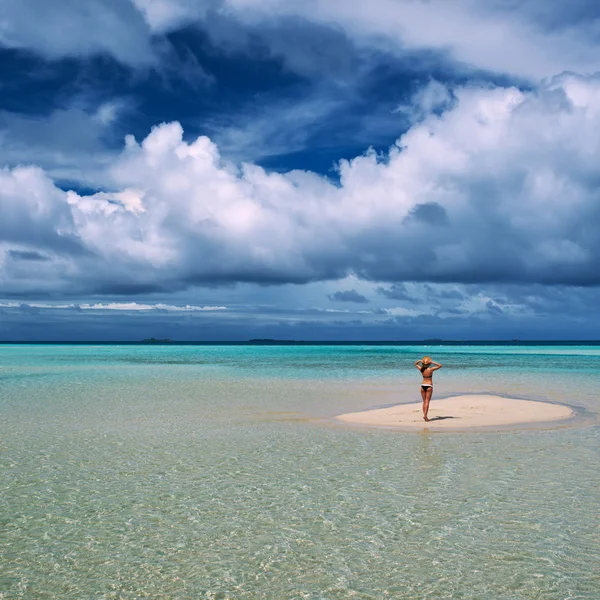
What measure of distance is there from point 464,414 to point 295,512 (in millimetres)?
14837

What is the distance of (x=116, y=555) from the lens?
8938mm

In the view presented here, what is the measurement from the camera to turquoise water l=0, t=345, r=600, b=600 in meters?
8.06

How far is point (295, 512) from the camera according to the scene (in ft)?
36.0

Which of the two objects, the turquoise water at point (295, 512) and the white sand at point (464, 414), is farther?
the white sand at point (464, 414)

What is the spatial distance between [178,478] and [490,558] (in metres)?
7.67

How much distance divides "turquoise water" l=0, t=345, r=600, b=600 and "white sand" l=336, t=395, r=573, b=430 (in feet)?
6.43

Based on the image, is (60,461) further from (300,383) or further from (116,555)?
(300,383)

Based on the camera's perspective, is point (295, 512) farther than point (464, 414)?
No

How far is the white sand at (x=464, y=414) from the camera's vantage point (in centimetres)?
2172

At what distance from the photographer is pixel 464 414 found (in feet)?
78.8

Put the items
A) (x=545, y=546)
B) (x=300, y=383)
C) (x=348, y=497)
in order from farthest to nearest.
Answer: (x=300, y=383), (x=348, y=497), (x=545, y=546)

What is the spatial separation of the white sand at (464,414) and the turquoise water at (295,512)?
1959 mm

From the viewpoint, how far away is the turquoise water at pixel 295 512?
806cm

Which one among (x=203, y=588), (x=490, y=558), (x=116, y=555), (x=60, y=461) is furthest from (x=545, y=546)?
(x=60, y=461)
